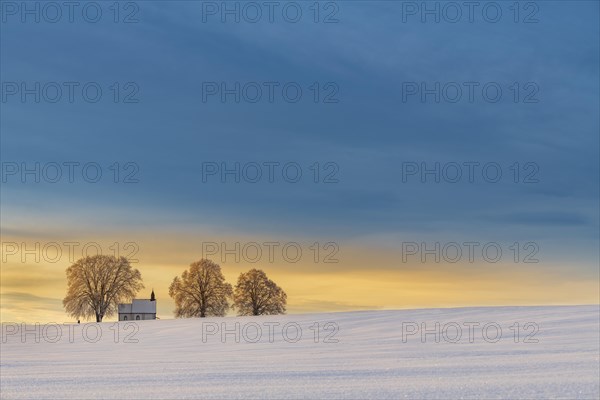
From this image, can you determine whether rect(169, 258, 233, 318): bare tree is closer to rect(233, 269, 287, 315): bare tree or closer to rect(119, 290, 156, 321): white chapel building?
rect(233, 269, 287, 315): bare tree

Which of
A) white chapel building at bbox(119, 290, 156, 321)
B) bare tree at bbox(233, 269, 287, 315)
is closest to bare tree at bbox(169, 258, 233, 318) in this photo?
bare tree at bbox(233, 269, 287, 315)

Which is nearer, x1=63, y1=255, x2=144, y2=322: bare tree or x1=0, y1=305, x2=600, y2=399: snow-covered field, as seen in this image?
x1=0, y1=305, x2=600, y2=399: snow-covered field

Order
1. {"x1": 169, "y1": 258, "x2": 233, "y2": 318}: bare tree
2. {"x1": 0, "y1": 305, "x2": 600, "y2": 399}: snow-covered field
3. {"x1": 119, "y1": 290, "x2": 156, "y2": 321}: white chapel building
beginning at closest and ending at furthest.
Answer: {"x1": 0, "y1": 305, "x2": 600, "y2": 399}: snow-covered field
{"x1": 169, "y1": 258, "x2": 233, "y2": 318}: bare tree
{"x1": 119, "y1": 290, "x2": 156, "y2": 321}: white chapel building

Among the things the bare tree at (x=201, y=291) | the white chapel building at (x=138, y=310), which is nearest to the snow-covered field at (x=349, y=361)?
the bare tree at (x=201, y=291)

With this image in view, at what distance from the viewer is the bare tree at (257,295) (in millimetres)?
69562

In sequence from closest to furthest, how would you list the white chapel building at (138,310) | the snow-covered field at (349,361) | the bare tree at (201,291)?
the snow-covered field at (349,361)
the bare tree at (201,291)
the white chapel building at (138,310)

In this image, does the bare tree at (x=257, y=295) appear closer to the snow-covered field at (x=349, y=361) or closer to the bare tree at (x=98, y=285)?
the bare tree at (x=98, y=285)

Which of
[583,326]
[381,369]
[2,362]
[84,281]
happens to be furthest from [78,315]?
[381,369]

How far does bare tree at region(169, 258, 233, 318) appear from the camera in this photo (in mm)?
69438

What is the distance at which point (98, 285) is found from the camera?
2778 inches

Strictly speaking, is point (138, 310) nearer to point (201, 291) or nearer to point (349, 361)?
point (201, 291)

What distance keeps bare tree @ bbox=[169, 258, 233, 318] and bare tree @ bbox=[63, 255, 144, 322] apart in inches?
169

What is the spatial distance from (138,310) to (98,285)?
28.5 meters

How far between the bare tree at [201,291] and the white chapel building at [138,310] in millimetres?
27175
